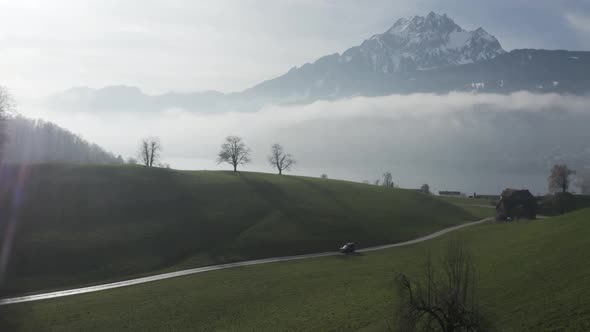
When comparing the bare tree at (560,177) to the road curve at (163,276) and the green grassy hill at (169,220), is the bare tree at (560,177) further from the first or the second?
the road curve at (163,276)

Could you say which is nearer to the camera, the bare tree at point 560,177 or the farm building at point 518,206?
the farm building at point 518,206

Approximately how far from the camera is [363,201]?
364 feet

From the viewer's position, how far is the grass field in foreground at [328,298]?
34156 mm

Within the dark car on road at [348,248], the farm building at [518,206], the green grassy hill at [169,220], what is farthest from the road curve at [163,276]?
the farm building at [518,206]

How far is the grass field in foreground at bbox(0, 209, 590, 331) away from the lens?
34.2 m

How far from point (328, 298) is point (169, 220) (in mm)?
46965

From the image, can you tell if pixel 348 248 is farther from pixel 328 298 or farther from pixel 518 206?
pixel 518 206

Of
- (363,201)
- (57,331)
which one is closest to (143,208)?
(57,331)

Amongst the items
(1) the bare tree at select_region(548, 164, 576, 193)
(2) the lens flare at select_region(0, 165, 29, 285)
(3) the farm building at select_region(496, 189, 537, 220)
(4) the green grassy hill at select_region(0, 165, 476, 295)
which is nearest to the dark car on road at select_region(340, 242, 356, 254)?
(4) the green grassy hill at select_region(0, 165, 476, 295)

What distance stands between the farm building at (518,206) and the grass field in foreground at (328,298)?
3906 cm

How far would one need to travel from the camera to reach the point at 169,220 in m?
84.0

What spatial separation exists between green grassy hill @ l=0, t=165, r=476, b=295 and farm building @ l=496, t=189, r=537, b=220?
36.5ft

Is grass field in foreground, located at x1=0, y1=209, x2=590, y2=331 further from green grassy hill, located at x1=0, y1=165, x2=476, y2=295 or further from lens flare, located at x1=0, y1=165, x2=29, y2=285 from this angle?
lens flare, located at x1=0, y1=165, x2=29, y2=285

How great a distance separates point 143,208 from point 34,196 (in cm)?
2007
